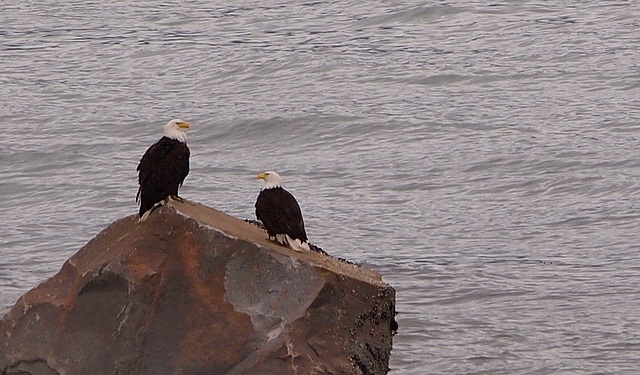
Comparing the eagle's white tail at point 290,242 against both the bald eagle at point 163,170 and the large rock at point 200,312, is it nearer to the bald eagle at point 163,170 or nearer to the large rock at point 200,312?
the large rock at point 200,312

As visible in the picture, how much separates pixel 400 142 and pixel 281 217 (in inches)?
287

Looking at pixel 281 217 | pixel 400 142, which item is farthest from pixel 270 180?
pixel 400 142

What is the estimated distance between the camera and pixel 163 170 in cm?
638

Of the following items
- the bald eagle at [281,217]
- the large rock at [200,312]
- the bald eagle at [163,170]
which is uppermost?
the bald eagle at [163,170]

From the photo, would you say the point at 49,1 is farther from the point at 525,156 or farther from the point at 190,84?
the point at 525,156

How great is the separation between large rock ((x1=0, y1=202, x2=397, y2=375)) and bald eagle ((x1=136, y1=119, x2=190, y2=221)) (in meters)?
0.19

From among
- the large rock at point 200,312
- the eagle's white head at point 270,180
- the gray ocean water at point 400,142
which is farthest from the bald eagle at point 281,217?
the gray ocean water at point 400,142

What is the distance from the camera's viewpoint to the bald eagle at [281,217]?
242 inches

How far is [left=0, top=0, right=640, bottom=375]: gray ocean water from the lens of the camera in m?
8.47

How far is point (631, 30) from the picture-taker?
17.8 metres

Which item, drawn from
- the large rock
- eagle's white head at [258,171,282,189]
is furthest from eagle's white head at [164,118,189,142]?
the large rock

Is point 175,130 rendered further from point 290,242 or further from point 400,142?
point 400,142

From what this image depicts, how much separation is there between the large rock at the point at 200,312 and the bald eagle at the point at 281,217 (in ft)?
0.46

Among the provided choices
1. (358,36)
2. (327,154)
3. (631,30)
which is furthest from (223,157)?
(631,30)
